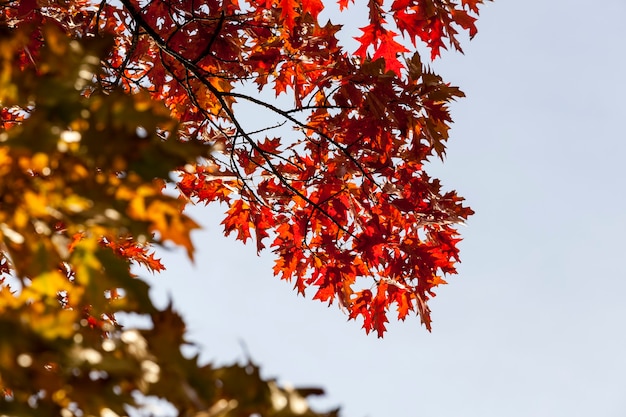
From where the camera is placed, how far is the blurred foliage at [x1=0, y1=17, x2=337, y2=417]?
Answer: 1.13 meters

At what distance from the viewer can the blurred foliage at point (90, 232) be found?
3.70 feet

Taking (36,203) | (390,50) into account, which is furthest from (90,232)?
(390,50)

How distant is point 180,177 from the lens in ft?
16.7

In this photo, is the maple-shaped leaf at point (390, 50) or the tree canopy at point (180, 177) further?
the maple-shaped leaf at point (390, 50)

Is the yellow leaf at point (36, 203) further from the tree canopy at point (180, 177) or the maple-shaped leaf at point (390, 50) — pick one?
the maple-shaped leaf at point (390, 50)

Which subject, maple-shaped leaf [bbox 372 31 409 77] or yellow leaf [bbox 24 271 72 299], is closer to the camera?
yellow leaf [bbox 24 271 72 299]

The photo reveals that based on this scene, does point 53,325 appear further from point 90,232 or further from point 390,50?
point 390,50

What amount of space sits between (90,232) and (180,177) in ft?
13.0

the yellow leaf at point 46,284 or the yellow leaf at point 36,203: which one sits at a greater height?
the yellow leaf at point 36,203

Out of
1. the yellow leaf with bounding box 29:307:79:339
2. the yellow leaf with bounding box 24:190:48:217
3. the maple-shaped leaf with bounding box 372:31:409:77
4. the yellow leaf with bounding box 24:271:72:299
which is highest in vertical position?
the maple-shaped leaf with bounding box 372:31:409:77

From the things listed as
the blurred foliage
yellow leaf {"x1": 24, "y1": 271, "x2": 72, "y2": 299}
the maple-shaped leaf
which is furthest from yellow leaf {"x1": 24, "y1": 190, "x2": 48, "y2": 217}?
the maple-shaped leaf

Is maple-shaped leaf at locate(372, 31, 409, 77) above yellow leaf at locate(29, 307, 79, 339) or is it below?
above

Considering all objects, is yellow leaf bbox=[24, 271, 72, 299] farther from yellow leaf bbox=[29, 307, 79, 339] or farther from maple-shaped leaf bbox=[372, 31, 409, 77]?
maple-shaped leaf bbox=[372, 31, 409, 77]

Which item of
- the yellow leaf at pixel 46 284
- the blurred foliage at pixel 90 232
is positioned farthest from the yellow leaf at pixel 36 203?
the yellow leaf at pixel 46 284
